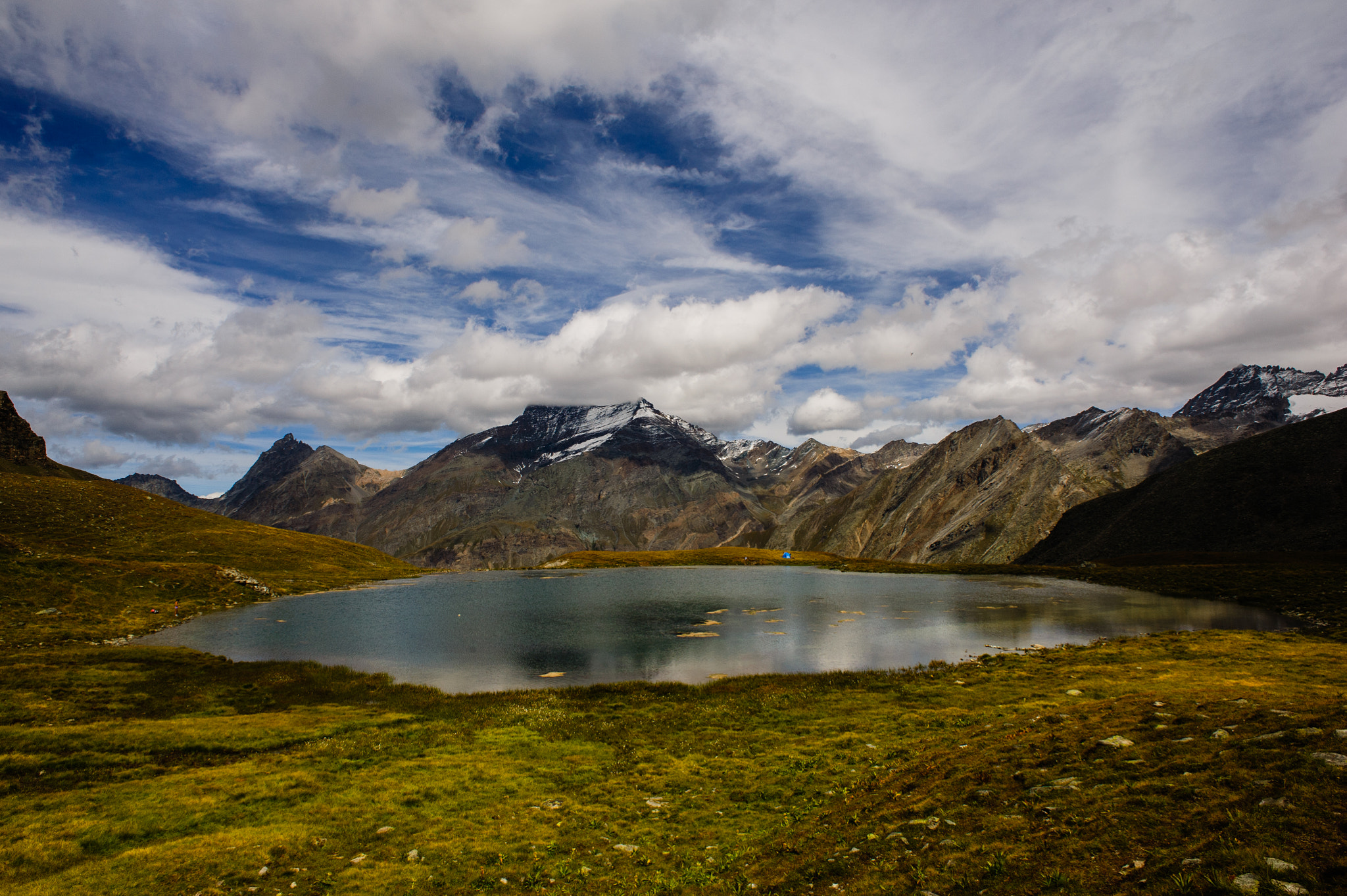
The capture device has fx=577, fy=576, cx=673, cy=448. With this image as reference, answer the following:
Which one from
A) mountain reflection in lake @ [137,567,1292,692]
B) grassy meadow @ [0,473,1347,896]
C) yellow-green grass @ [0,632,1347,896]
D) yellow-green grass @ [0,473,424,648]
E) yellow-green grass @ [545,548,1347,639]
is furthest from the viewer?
yellow-green grass @ [545,548,1347,639]

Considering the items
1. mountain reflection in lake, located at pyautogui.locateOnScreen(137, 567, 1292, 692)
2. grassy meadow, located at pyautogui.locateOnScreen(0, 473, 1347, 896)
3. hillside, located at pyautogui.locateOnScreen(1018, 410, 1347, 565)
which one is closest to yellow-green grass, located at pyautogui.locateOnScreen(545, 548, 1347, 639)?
mountain reflection in lake, located at pyautogui.locateOnScreen(137, 567, 1292, 692)

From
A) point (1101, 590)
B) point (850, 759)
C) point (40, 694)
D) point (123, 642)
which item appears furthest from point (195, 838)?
point (1101, 590)

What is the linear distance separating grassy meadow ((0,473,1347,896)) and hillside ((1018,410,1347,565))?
451ft

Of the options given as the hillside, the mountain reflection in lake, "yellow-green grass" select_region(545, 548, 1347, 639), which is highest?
the hillside

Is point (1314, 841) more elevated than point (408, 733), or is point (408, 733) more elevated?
point (1314, 841)

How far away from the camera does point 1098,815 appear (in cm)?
1227

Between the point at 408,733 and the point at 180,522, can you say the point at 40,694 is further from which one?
the point at 180,522

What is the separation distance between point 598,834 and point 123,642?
68.7 meters

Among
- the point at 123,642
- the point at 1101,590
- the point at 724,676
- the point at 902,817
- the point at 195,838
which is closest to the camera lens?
the point at 902,817

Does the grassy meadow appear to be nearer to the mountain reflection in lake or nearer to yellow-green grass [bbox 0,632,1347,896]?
yellow-green grass [bbox 0,632,1347,896]

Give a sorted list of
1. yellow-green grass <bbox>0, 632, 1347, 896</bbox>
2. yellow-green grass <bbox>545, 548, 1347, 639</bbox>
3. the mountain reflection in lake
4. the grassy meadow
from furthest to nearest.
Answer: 1. yellow-green grass <bbox>545, 548, 1347, 639</bbox>
2. the mountain reflection in lake
3. the grassy meadow
4. yellow-green grass <bbox>0, 632, 1347, 896</bbox>

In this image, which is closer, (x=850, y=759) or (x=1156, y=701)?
(x=1156, y=701)

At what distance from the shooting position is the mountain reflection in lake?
54500 mm

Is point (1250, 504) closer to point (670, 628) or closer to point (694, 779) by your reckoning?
point (670, 628)
